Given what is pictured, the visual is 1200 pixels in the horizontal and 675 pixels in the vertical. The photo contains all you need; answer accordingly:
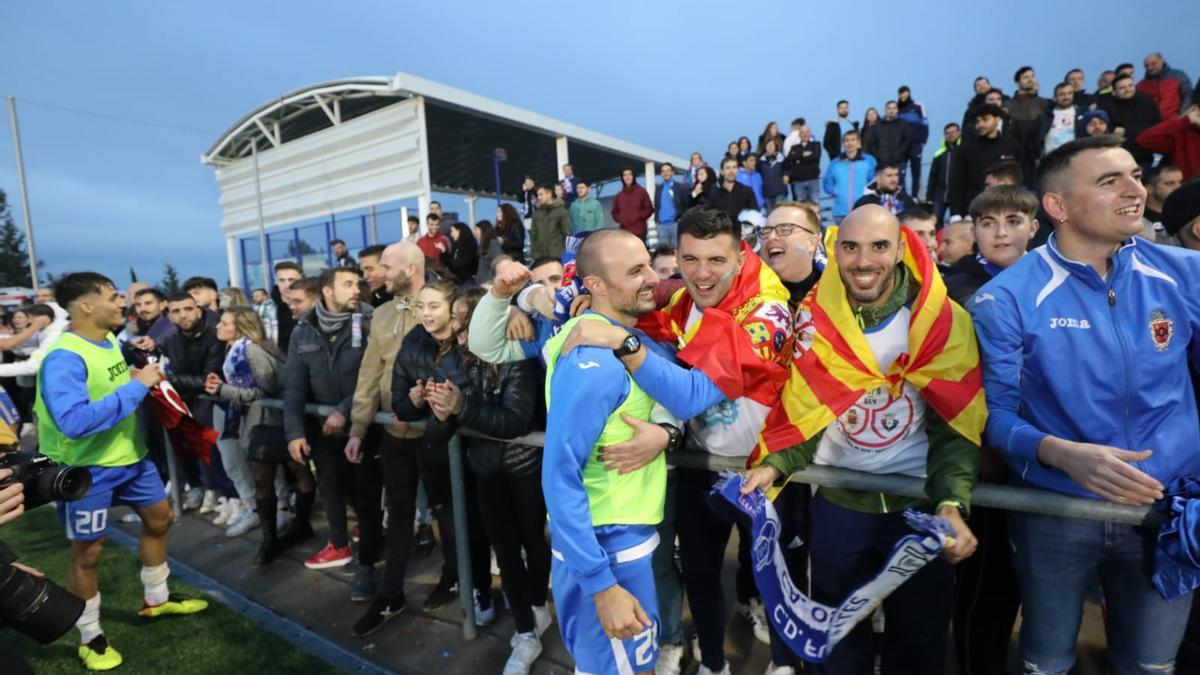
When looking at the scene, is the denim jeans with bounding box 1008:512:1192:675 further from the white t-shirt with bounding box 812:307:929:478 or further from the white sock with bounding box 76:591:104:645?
the white sock with bounding box 76:591:104:645

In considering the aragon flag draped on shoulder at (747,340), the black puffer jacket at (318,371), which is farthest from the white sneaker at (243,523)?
the aragon flag draped on shoulder at (747,340)

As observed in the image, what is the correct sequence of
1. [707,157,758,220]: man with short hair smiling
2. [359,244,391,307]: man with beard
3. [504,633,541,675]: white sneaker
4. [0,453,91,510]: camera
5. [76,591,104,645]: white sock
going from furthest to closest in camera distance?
[707,157,758,220]: man with short hair smiling, [359,244,391,307]: man with beard, [76,591,104,645]: white sock, [504,633,541,675]: white sneaker, [0,453,91,510]: camera

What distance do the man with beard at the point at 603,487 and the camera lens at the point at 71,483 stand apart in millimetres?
2112

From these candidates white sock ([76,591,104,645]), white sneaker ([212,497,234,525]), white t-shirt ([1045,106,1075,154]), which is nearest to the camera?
white sock ([76,591,104,645])

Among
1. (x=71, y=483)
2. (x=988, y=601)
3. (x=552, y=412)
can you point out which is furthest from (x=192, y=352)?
(x=988, y=601)

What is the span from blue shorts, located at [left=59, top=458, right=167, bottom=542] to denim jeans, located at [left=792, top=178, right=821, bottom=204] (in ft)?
33.7

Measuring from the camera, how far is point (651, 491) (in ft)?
7.31

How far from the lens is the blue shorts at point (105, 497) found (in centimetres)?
347

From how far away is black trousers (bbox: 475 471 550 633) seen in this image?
10.1 ft

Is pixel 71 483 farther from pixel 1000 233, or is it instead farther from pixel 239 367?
pixel 1000 233

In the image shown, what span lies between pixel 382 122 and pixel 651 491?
18.5m

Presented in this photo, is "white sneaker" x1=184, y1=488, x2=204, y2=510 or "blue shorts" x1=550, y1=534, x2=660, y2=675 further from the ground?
"blue shorts" x1=550, y1=534, x2=660, y2=675

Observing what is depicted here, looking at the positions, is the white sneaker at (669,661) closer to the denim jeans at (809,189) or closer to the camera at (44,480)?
the camera at (44,480)

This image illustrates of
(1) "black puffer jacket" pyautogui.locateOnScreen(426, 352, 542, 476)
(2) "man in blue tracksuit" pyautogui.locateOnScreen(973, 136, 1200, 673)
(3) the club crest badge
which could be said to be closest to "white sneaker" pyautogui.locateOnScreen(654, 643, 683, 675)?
(1) "black puffer jacket" pyautogui.locateOnScreen(426, 352, 542, 476)
